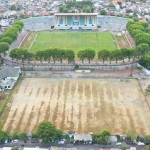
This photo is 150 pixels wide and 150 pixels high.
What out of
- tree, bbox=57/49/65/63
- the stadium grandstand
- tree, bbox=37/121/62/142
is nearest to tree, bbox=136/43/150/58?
tree, bbox=57/49/65/63

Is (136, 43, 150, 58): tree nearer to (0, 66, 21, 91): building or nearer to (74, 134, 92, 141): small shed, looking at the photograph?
(0, 66, 21, 91): building

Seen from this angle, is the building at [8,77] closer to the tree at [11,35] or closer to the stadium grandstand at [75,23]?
the tree at [11,35]

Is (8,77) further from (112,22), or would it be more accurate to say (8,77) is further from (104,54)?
(112,22)

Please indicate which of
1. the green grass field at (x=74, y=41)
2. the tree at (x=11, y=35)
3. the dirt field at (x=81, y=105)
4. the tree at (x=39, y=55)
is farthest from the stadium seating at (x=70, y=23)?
the dirt field at (x=81, y=105)

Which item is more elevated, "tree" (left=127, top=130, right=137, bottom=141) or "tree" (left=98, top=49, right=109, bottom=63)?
"tree" (left=98, top=49, right=109, bottom=63)

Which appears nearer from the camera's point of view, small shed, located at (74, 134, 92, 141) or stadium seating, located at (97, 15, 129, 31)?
small shed, located at (74, 134, 92, 141)

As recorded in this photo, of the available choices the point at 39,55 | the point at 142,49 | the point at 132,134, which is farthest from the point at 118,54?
the point at 132,134
